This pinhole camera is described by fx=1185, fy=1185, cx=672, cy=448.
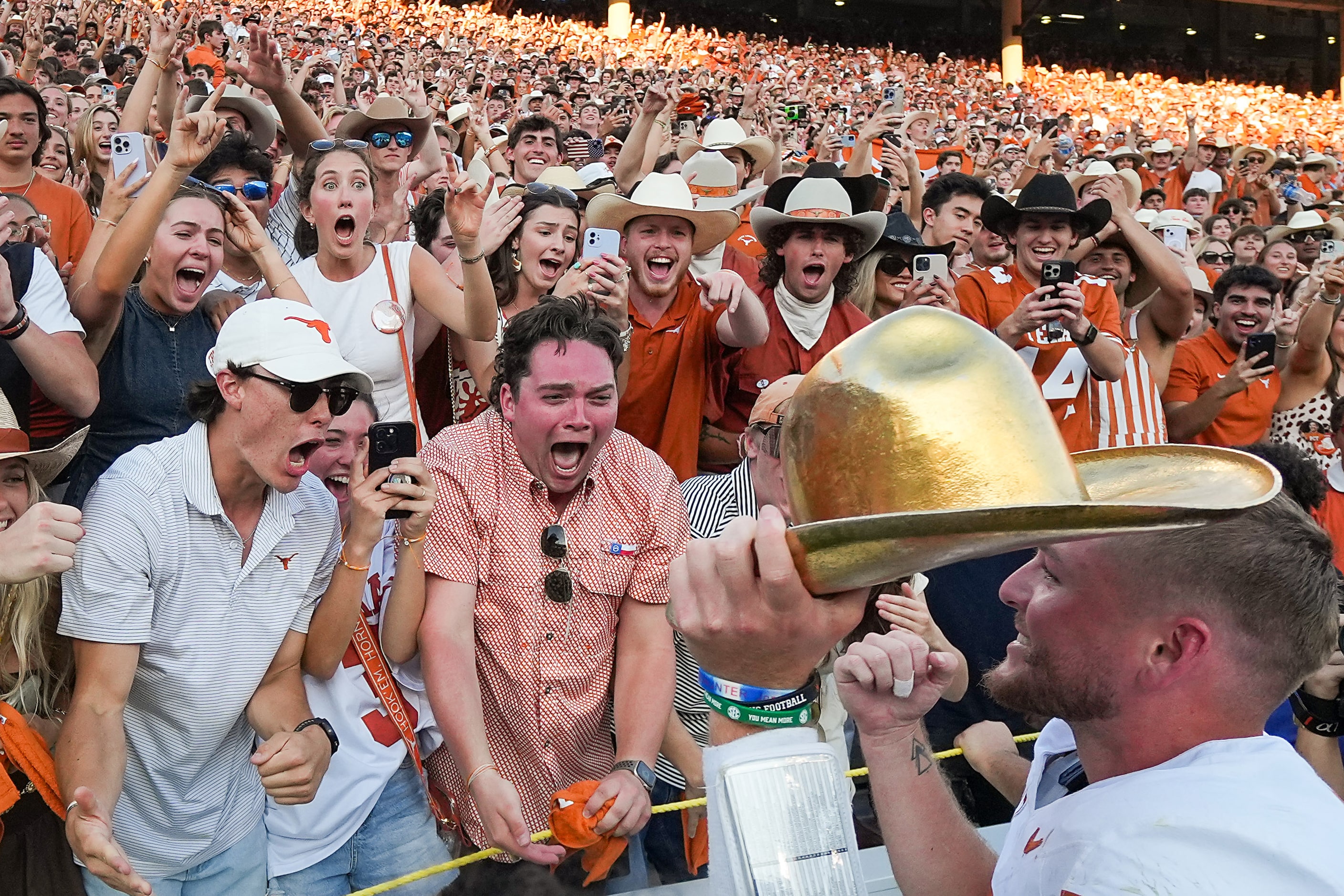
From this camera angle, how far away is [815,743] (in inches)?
36.6

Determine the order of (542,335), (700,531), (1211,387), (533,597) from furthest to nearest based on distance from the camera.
Answer: (1211,387) < (700,531) < (542,335) < (533,597)

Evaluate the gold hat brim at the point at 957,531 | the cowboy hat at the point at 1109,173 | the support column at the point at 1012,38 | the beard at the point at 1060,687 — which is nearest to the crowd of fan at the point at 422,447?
the beard at the point at 1060,687

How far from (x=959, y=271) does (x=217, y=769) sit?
13.7 ft

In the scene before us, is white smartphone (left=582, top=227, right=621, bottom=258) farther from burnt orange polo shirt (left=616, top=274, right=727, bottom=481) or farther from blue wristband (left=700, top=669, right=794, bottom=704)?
blue wristband (left=700, top=669, right=794, bottom=704)

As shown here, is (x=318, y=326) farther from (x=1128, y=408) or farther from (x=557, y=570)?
(x=1128, y=408)

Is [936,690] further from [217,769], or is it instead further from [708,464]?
[708,464]

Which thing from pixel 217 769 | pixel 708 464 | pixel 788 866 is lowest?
pixel 217 769

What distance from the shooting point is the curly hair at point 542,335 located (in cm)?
275

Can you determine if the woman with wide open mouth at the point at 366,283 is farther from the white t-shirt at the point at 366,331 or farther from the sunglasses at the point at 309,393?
the sunglasses at the point at 309,393

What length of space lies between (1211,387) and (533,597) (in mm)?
3622

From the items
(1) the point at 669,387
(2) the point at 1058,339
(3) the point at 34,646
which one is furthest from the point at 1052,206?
(3) the point at 34,646

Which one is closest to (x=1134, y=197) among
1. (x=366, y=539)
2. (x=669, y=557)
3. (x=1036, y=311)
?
(x=1036, y=311)

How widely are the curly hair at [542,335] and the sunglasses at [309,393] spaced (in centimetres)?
42

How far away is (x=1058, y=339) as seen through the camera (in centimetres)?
422
